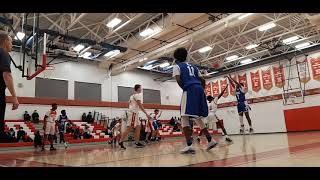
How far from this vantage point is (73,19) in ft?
41.9

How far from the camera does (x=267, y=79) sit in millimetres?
20312

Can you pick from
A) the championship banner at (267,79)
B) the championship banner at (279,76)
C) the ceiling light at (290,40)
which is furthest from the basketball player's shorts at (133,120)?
the championship banner at (267,79)

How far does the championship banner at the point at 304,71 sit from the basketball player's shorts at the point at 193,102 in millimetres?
16503

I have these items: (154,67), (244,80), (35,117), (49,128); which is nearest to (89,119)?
(35,117)

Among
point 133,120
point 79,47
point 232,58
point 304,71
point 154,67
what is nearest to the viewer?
point 133,120

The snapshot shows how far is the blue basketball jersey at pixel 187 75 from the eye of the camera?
444cm

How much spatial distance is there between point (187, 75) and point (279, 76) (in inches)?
676

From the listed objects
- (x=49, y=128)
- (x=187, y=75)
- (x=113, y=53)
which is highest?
(x=113, y=53)

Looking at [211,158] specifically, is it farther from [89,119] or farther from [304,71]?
[304,71]

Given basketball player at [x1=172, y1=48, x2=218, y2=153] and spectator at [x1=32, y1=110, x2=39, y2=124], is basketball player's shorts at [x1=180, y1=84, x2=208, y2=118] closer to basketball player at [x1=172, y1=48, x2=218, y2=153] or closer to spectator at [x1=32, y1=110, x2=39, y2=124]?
basketball player at [x1=172, y1=48, x2=218, y2=153]

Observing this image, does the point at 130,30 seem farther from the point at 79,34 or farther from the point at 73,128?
the point at 73,128

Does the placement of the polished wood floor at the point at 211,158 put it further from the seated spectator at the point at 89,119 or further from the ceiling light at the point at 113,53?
the seated spectator at the point at 89,119
